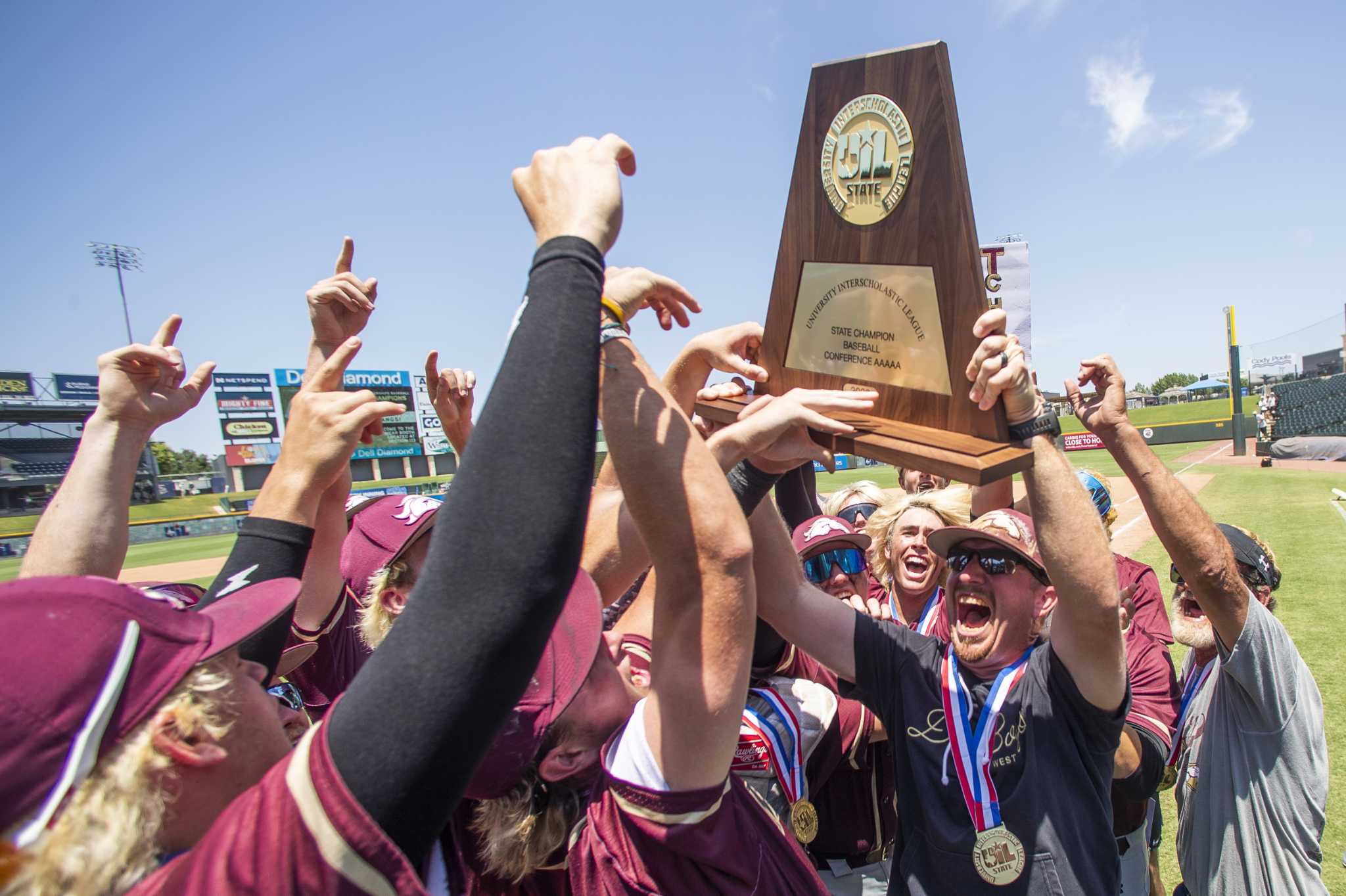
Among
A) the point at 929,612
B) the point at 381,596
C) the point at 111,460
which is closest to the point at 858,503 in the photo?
the point at 929,612

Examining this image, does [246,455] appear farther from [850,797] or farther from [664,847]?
[664,847]

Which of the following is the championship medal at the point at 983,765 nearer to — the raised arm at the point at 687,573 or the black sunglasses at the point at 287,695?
the raised arm at the point at 687,573

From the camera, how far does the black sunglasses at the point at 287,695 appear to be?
8.01 ft

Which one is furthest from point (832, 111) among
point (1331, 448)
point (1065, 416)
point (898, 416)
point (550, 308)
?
point (1065, 416)

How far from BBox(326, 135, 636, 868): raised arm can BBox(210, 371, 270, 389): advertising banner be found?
56476 mm

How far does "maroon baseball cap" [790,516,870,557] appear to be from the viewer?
3.37m

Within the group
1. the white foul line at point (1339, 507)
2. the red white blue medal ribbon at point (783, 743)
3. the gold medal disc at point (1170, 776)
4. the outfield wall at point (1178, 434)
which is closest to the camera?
the red white blue medal ribbon at point (783, 743)

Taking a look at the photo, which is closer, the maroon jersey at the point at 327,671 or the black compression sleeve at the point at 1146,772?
the black compression sleeve at the point at 1146,772

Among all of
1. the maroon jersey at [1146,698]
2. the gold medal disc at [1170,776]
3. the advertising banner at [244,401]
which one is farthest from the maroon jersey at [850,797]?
the advertising banner at [244,401]

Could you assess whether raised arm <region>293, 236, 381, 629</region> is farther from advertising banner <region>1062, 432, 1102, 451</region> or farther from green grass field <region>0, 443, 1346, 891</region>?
advertising banner <region>1062, 432, 1102, 451</region>

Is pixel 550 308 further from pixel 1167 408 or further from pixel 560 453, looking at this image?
pixel 1167 408

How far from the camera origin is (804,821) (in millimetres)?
2672

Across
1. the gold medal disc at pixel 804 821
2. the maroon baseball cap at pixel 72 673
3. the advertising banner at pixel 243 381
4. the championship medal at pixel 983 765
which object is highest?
the advertising banner at pixel 243 381

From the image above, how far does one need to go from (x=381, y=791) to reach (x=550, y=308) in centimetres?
64
